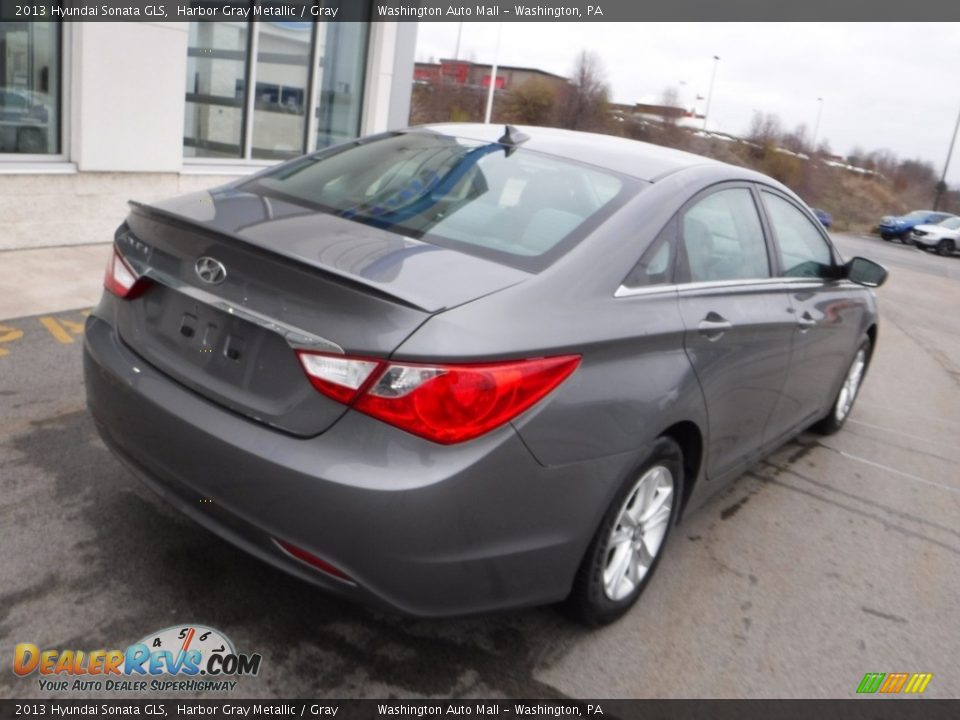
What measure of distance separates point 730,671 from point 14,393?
355 cm

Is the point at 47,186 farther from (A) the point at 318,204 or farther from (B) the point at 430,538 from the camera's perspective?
(B) the point at 430,538

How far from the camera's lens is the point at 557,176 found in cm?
327

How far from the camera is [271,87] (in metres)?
10.3

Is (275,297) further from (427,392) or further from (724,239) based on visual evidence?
(724,239)

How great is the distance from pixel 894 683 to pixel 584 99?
Result: 5206 centimetres

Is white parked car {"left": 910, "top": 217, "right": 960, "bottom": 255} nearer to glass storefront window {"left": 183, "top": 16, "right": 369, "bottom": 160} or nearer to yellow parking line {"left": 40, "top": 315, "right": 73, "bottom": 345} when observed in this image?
glass storefront window {"left": 183, "top": 16, "right": 369, "bottom": 160}

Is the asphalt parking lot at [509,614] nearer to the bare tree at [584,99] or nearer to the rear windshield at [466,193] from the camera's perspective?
the rear windshield at [466,193]

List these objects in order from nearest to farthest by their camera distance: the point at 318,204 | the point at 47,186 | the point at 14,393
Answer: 1. the point at 318,204
2. the point at 14,393
3. the point at 47,186

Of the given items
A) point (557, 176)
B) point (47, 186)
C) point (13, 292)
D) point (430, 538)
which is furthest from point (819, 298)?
point (47, 186)

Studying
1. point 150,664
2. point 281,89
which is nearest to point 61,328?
point 150,664

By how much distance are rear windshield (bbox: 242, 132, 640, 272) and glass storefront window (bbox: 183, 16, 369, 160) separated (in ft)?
21.2

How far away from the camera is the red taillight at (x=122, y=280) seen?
9.29 ft

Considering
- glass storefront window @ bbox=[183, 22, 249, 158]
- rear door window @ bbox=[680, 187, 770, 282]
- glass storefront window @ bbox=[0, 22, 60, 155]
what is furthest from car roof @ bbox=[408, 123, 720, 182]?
glass storefront window @ bbox=[183, 22, 249, 158]

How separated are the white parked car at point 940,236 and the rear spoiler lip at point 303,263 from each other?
35922 millimetres
